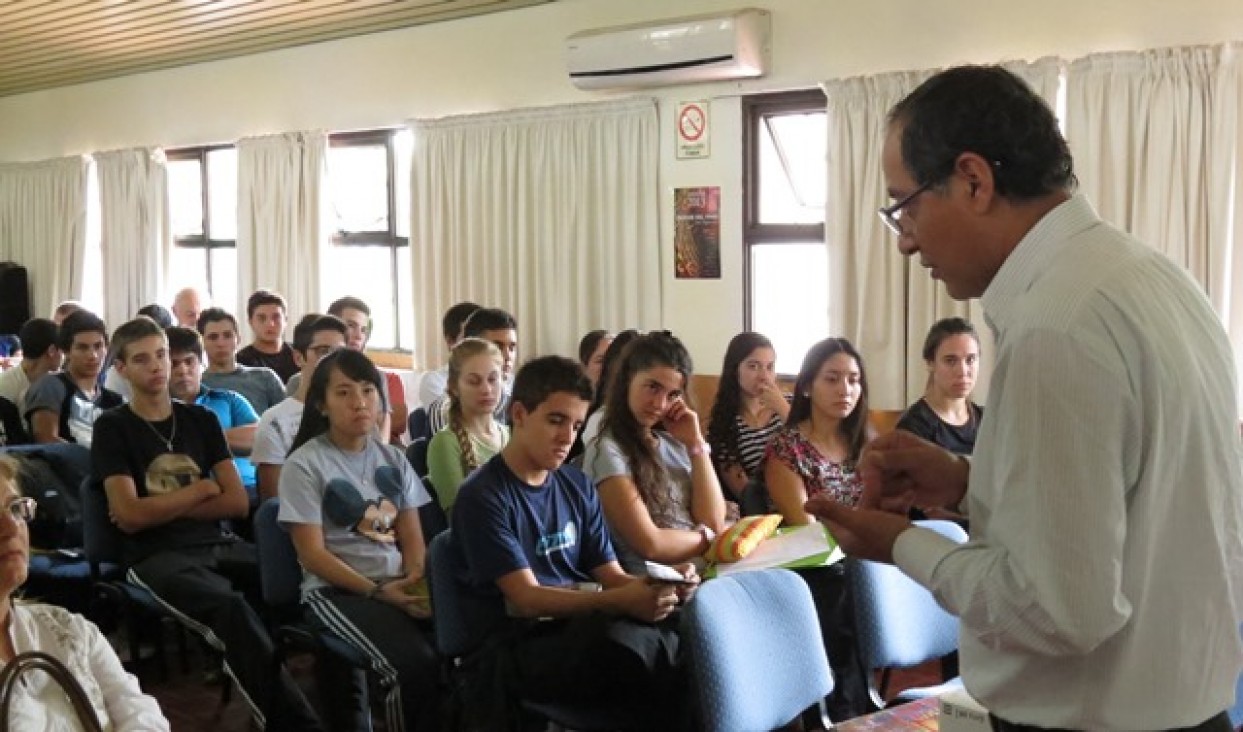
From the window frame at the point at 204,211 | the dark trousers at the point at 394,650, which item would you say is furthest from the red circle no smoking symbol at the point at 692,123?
the window frame at the point at 204,211

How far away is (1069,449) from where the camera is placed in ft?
4.22

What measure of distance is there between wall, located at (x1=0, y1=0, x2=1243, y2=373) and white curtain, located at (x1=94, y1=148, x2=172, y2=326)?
0.21 meters

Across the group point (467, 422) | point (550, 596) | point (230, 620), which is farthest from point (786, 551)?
point (230, 620)

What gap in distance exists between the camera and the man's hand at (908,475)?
1.69 meters

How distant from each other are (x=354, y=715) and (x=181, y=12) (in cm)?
600

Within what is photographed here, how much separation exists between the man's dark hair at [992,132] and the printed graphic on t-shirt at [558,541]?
1.95 metres

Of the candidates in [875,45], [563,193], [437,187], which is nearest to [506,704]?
[875,45]

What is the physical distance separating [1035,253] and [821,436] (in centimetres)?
313

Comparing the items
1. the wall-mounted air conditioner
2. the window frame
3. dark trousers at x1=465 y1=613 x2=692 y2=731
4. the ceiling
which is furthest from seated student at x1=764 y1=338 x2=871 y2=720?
the window frame

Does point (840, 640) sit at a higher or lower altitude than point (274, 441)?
lower

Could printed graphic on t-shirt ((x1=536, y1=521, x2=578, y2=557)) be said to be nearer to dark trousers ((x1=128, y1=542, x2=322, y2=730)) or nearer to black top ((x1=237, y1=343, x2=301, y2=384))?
dark trousers ((x1=128, y1=542, x2=322, y2=730))

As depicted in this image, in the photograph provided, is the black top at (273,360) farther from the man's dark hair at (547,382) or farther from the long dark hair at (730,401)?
the man's dark hair at (547,382)

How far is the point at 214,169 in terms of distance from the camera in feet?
33.0

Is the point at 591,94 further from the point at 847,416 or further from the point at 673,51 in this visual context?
the point at 847,416
